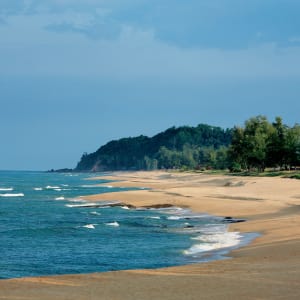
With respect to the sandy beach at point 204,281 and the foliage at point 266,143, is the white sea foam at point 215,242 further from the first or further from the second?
the foliage at point 266,143

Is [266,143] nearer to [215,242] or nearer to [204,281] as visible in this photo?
[215,242]

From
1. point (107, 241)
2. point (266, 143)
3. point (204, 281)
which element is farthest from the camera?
point (266, 143)

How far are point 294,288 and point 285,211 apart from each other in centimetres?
3057

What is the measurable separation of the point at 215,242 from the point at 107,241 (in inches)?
247

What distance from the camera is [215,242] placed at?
30547 mm

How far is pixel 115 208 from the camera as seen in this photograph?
57.1m

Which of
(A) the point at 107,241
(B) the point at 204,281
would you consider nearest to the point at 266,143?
(A) the point at 107,241

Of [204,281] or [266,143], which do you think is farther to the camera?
[266,143]

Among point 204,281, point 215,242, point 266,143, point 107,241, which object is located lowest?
point 107,241

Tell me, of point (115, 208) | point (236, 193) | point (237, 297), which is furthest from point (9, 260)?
point (236, 193)

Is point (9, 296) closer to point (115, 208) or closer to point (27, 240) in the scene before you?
point (27, 240)

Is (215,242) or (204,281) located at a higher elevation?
(204,281)

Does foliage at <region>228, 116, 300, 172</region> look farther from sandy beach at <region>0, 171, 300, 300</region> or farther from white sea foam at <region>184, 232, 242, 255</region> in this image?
sandy beach at <region>0, 171, 300, 300</region>

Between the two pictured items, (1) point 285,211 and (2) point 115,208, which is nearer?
(1) point 285,211
